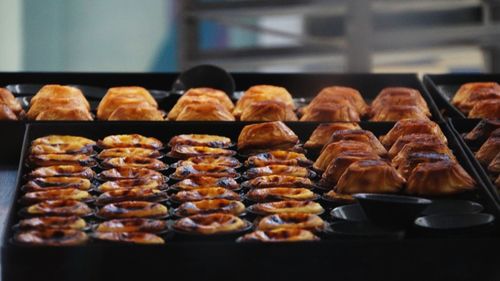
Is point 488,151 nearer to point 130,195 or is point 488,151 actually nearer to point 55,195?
point 130,195

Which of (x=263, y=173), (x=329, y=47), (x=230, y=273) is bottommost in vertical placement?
(x=230, y=273)

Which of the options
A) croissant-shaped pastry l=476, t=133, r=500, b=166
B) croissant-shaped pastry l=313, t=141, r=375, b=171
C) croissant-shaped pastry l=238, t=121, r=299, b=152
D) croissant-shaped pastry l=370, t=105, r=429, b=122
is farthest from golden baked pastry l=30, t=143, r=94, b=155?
croissant-shaped pastry l=476, t=133, r=500, b=166

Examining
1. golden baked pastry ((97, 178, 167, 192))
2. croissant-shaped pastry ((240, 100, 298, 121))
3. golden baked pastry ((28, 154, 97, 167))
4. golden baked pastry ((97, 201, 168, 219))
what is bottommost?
golden baked pastry ((97, 201, 168, 219))

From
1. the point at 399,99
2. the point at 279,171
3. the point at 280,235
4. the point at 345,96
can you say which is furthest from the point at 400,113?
the point at 280,235

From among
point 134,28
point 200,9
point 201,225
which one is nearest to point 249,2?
point 200,9

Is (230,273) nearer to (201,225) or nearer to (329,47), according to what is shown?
(201,225)

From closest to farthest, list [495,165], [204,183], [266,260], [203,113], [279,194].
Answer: [266,260], [279,194], [204,183], [495,165], [203,113]

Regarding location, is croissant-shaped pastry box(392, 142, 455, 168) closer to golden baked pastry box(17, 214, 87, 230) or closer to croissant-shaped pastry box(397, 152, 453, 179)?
croissant-shaped pastry box(397, 152, 453, 179)
